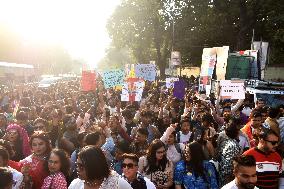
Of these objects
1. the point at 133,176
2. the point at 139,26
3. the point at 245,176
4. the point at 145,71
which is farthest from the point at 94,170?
the point at 139,26

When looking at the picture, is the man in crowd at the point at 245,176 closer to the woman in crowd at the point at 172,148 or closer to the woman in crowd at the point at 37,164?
the woman in crowd at the point at 37,164

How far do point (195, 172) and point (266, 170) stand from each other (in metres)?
0.83

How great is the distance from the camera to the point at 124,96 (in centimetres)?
1222

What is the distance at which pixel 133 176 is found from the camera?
4.91 metres

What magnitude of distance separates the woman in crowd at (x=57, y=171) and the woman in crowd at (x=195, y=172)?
1344mm

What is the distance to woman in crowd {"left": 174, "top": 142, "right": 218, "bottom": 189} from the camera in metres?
5.34

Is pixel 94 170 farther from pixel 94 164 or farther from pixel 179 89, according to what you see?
pixel 179 89

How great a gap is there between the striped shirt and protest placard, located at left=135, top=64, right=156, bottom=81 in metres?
12.3

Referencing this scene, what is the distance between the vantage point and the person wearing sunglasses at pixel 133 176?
16.0 ft

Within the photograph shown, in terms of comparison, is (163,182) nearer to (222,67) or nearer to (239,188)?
(239,188)

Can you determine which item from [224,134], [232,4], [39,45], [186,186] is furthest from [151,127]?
[39,45]

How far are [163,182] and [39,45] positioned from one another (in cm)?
8971

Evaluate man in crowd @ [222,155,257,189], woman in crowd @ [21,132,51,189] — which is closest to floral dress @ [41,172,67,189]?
woman in crowd @ [21,132,51,189]

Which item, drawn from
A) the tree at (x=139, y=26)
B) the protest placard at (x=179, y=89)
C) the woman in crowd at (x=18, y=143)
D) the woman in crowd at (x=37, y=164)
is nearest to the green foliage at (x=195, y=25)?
the tree at (x=139, y=26)
